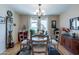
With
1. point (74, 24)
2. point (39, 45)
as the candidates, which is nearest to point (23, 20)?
point (39, 45)

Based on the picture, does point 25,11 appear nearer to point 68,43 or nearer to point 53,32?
point 53,32

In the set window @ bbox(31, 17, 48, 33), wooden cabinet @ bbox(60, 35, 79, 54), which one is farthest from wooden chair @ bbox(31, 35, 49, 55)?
wooden cabinet @ bbox(60, 35, 79, 54)

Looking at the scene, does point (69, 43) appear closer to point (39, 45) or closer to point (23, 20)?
point (39, 45)

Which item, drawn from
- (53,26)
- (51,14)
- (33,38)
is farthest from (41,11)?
(33,38)

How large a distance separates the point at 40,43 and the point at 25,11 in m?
1.06

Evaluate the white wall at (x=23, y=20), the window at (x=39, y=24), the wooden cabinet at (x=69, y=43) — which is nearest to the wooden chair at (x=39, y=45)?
the window at (x=39, y=24)

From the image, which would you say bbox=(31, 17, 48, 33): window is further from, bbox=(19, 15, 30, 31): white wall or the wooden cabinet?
the wooden cabinet

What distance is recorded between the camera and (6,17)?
12.7 feet

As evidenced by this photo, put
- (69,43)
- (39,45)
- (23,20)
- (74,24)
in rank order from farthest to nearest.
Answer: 1. (69,43)
2. (23,20)
3. (74,24)
4. (39,45)

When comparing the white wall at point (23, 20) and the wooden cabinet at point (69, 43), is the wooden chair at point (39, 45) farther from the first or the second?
the wooden cabinet at point (69, 43)

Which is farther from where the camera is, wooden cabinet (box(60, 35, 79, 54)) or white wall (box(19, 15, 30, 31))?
white wall (box(19, 15, 30, 31))

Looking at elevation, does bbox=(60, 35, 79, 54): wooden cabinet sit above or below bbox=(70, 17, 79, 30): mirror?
below

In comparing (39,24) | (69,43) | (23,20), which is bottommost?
(69,43)
